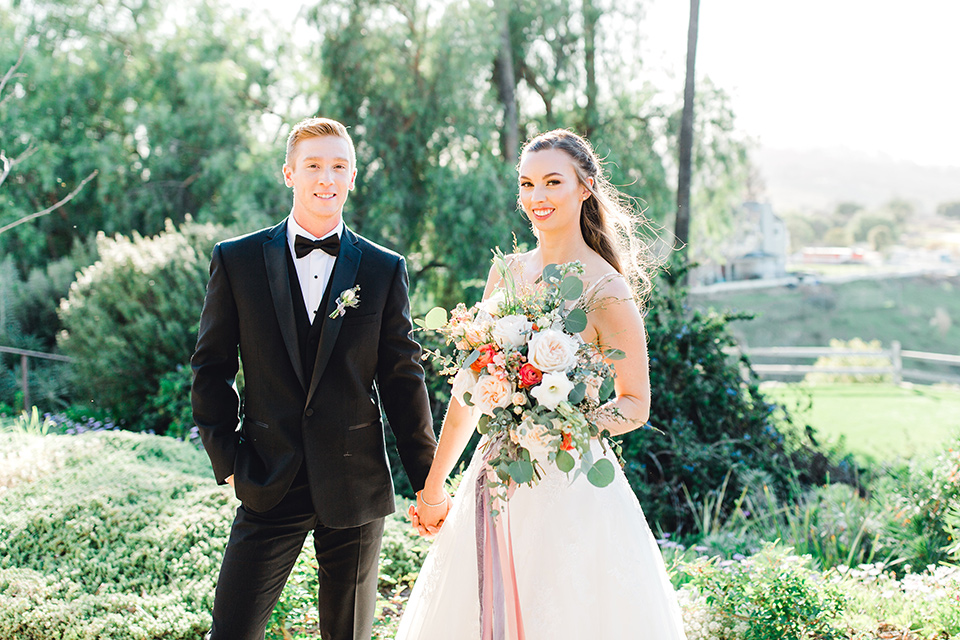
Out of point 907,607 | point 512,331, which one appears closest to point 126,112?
point 512,331

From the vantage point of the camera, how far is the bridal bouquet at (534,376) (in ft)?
6.24

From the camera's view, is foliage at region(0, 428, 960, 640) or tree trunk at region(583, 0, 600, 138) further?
tree trunk at region(583, 0, 600, 138)

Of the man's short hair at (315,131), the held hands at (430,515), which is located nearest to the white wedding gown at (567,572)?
the held hands at (430,515)

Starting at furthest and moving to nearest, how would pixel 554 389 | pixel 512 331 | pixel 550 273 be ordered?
1. pixel 550 273
2. pixel 512 331
3. pixel 554 389

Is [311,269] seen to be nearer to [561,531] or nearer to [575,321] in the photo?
[575,321]

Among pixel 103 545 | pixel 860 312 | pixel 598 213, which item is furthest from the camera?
pixel 860 312

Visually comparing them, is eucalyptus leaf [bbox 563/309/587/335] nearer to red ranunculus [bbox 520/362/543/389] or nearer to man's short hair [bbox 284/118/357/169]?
red ranunculus [bbox 520/362/543/389]

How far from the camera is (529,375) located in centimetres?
193

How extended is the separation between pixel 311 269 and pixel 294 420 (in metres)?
0.53

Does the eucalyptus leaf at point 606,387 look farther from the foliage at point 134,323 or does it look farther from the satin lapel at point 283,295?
the foliage at point 134,323

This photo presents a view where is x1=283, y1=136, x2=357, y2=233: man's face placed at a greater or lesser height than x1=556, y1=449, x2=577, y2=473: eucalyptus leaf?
greater

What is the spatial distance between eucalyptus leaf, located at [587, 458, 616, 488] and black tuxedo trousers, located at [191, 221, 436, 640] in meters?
0.80

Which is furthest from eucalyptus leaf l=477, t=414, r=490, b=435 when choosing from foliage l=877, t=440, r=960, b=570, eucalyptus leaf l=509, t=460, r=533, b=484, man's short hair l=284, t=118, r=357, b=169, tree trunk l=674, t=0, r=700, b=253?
tree trunk l=674, t=0, r=700, b=253

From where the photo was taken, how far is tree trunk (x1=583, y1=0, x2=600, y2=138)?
40.3 feet
